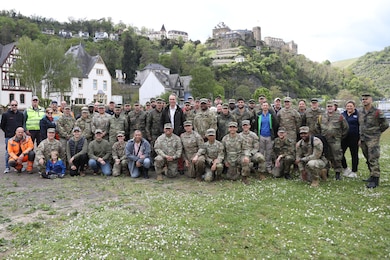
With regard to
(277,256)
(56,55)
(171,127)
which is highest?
(56,55)

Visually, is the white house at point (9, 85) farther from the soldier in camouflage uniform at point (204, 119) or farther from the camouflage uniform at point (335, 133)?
the camouflage uniform at point (335, 133)

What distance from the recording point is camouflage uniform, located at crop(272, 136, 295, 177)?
10.8 m

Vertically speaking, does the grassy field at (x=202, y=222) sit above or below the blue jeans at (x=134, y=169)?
below

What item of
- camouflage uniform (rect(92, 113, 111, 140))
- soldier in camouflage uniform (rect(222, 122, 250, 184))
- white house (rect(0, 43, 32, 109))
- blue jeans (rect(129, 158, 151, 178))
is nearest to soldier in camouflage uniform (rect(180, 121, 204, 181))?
soldier in camouflage uniform (rect(222, 122, 250, 184))

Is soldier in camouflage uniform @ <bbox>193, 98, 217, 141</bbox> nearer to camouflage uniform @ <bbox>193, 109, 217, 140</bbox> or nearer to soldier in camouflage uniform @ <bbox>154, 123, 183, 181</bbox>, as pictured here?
camouflage uniform @ <bbox>193, 109, 217, 140</bbox>

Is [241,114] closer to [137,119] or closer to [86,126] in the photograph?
[137,119]


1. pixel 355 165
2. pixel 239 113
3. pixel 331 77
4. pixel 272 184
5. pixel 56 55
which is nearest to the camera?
pixel 272 184

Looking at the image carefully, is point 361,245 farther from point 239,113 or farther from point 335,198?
point 239,113

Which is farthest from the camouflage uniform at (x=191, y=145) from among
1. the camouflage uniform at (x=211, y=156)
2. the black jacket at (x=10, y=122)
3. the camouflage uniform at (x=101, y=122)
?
the black jacket at (x=10, y=122)

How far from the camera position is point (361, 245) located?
5660mm

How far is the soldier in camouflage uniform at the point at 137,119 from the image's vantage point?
12.8 metres

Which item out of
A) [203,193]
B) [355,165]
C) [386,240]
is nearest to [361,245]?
[386,240]

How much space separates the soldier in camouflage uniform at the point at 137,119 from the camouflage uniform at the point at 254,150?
407cm

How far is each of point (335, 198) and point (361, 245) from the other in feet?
9.22
